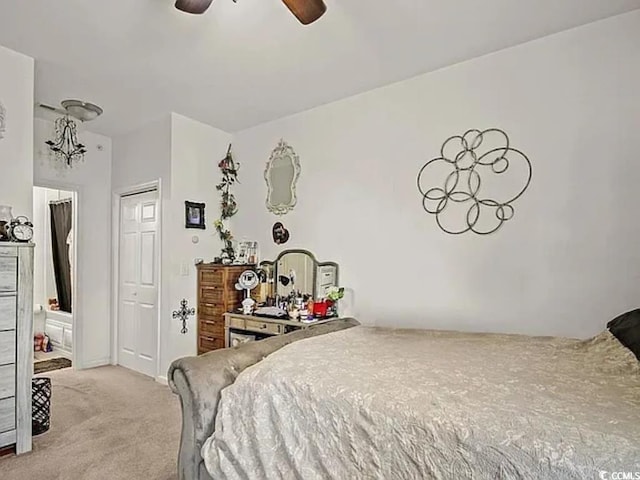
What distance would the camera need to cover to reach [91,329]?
447 centimetres

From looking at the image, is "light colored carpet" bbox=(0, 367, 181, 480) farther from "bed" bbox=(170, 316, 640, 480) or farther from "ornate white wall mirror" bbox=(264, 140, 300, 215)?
"ornate white wall mirror" bbox=(264, 140, 300, 215)

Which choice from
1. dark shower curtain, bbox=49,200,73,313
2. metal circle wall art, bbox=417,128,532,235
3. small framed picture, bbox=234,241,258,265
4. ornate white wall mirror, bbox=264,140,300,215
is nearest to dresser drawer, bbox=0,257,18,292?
small framed picture, bbox=234,241,258,265

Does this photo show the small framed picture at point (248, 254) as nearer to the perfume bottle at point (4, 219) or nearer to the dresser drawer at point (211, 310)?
the dresser drawer at point (211, 310)

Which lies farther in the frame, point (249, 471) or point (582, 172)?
point (582, 172)

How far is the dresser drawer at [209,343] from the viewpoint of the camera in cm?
387

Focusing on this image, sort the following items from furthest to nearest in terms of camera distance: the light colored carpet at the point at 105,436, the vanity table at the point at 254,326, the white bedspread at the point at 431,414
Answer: the vanity table at the point at 254,326 < the light colored carpet at the point at 105,436 < the white bedspread at the point at 431,414

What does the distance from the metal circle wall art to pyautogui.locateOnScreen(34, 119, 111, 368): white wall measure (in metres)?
3.68

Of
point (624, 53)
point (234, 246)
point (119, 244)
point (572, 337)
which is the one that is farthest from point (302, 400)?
point (119, 244)

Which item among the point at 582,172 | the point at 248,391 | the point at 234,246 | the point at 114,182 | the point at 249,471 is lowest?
the point at 249,471

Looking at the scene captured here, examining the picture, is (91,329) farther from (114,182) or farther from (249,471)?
(249,471)

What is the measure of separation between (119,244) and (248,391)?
11.9 ft

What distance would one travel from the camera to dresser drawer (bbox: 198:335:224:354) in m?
3.87

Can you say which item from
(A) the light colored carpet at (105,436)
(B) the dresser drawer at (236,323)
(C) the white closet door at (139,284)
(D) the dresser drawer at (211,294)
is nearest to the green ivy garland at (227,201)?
(D) the dresser drawer at (211,294)

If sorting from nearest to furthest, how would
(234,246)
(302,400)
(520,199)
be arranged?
(302,400) → (520,199) → (234,246)
